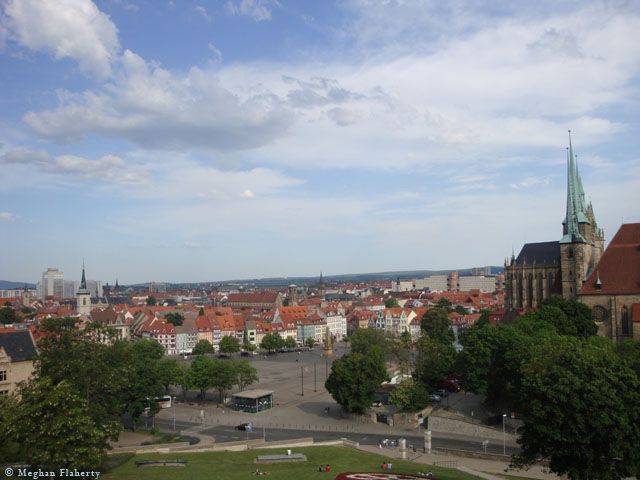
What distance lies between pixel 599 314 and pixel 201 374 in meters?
50.3

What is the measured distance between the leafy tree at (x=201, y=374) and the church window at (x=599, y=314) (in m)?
48.1

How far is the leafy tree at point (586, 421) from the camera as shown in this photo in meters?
31.2

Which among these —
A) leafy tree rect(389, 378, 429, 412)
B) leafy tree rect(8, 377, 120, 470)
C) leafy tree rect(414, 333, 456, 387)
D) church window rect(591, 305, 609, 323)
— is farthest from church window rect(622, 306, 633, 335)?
leafy tree rect(8, 377, 120, 470)

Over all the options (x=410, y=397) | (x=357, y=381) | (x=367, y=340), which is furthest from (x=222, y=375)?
(x=367, y=340)

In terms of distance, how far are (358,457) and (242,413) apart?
87.1 ft

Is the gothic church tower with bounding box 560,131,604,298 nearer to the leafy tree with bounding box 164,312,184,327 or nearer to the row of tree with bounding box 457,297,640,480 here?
the row of tree with bounding box 457,297,640,480

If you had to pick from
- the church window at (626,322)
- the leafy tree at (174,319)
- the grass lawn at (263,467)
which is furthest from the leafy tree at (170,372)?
the leafy tree at (174,319)

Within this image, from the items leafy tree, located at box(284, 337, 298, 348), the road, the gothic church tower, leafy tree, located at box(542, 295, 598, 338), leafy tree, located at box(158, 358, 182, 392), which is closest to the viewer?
the road

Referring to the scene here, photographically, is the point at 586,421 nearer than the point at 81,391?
Yes

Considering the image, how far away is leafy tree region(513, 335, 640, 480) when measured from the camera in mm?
31234

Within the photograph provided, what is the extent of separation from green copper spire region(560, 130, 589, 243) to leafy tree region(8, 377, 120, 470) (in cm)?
7434

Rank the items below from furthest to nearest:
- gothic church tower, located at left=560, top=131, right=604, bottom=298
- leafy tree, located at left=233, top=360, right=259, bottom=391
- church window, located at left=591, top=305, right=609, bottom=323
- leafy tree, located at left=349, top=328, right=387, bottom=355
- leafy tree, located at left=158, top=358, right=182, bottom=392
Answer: leafy tree, located at left=349, top=328, right=387, bottom=355 → gothic church tower, located at left=560, top=131, right=604, bottom=298 → church window, located at left=591, top=305, right=609, bottom=323 → leafy tree, located at left=233, top=360, right=259, bottom=391 → leafy tree, located at left=158, top=358, right=182, bottom=392

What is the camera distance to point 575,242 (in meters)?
87.1

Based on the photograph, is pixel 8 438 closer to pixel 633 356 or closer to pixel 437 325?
pixel 633 356
